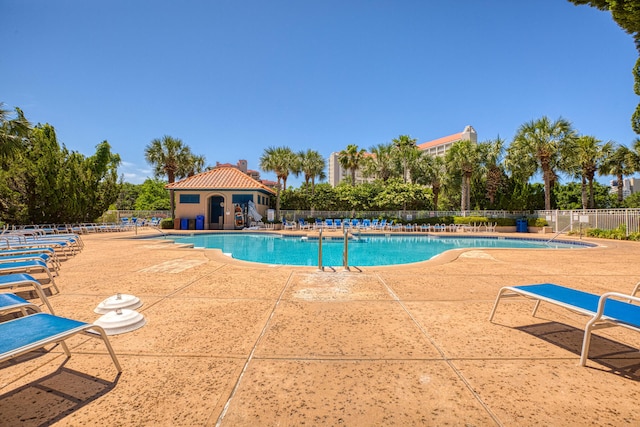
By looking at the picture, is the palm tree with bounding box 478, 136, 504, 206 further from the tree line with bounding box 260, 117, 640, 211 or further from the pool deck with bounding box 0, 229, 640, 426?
the pool deck with bounding box 0, 229, 640, 426

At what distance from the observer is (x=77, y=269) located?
653 cm

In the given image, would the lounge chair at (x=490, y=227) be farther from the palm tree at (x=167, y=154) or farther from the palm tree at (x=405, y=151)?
the palm tree at (x=167, y=154)

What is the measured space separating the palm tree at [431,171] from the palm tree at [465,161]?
2.25 meters

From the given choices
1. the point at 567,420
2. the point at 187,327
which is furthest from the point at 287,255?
the point at 567,420

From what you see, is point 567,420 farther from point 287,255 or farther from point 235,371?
point 287,255

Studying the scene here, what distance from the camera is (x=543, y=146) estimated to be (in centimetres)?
2216

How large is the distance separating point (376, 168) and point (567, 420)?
110ft

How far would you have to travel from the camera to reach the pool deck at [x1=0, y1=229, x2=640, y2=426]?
1811 mm

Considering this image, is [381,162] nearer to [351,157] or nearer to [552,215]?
[351,157]

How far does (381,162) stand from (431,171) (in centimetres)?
558

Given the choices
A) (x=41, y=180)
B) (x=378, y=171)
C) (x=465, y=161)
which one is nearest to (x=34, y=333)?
(x=41, y=180)

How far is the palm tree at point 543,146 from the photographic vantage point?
71.9ft

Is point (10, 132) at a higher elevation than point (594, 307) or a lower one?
higher

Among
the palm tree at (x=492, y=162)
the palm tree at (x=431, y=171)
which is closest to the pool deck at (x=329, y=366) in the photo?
the palm tree at (x=492, y=162)
